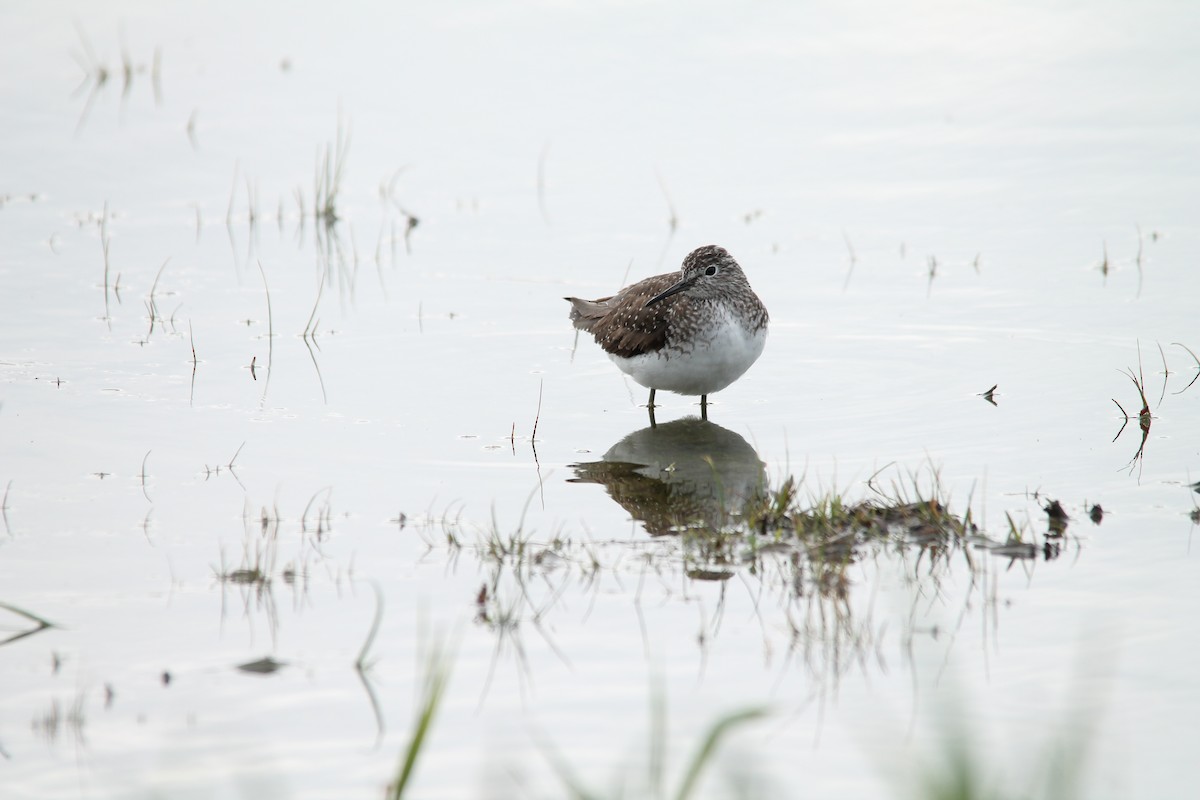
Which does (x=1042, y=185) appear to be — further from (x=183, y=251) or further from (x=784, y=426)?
(x=183, y=251)

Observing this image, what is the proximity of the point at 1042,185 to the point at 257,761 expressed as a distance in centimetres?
1197

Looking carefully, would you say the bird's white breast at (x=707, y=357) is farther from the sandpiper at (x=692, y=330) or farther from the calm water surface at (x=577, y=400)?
the calm water surface at (x=577, y=400)

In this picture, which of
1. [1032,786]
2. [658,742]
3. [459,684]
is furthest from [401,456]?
[1032,786]

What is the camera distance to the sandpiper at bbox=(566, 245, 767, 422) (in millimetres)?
9742

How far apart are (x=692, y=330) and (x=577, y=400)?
125cm

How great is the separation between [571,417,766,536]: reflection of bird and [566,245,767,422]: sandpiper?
40 cm

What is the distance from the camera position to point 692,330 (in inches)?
383

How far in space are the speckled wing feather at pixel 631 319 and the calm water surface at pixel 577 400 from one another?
1.51ft

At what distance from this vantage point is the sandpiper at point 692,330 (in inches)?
384

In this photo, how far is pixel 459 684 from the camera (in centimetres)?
589

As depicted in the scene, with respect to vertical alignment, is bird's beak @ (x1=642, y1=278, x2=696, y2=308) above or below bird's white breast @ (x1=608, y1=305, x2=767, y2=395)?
above

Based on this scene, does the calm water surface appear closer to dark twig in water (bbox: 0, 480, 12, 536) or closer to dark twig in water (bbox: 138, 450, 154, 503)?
dark twig in water (bbox: 138, 450, 154, 503)

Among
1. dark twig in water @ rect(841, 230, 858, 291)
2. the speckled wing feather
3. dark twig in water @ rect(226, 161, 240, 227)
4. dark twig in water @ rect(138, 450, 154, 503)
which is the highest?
dark twig in water @ rect(226, 161, 240, 227)

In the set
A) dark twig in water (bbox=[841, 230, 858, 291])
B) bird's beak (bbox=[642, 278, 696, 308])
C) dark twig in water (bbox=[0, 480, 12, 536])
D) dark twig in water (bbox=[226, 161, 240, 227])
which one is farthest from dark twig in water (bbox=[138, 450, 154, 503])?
dark twig in water (bbox=[841, 230, 858, 291])
